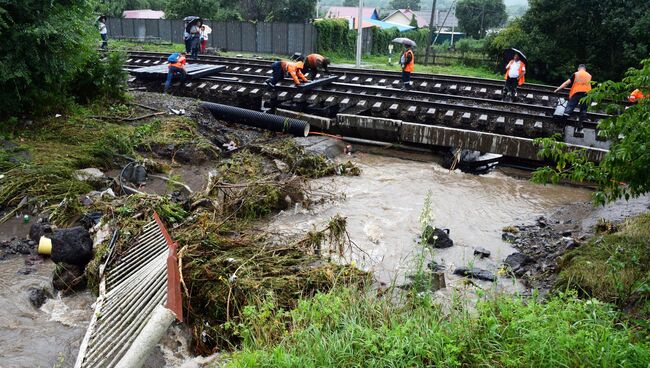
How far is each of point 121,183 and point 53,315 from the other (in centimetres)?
290

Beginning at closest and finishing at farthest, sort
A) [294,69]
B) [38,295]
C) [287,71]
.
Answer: [38,295] < [294,69] < [287,71]

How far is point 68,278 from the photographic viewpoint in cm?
588

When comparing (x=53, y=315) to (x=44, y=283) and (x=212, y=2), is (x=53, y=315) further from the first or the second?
(x=212, y=2)

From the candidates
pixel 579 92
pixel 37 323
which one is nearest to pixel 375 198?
pixel 579 92

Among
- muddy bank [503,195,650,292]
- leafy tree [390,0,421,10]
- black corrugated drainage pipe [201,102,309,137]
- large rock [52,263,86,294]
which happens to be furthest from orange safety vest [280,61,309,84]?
leafy tree [390,0,421,10]

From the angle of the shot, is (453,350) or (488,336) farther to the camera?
(488,336)

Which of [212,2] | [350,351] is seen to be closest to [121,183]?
[350,351]

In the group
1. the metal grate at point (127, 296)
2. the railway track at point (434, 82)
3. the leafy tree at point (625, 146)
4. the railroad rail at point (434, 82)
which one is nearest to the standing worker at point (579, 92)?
the railroad rail at point (434, 82)

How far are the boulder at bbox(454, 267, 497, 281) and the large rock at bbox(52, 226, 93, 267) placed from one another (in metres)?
4.61

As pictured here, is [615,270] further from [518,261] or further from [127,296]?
[127,296]

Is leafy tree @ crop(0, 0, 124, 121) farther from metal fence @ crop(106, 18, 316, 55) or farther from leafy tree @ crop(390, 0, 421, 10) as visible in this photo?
leafy tree @ crop(390, 0, 421, 10)

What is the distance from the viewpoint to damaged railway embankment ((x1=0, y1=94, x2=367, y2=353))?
17.7 feet

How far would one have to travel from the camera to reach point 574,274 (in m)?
5.77

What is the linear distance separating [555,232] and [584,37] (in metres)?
17.2
